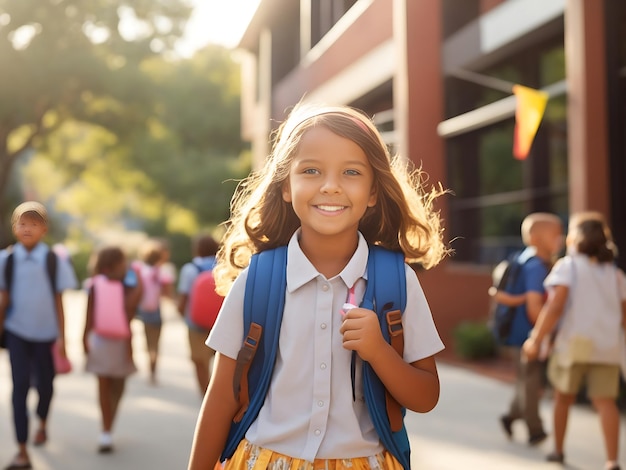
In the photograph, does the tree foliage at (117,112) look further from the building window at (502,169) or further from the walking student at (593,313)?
the walking student at (593,313)

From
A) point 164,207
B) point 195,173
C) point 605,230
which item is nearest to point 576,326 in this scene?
point 605,230

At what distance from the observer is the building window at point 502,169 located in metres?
12.3

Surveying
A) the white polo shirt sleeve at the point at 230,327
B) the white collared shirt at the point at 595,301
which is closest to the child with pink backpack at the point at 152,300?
the white collared shirt at the point at 595,301

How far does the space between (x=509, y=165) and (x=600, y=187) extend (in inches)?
183

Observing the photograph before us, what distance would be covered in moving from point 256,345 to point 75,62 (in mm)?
30106

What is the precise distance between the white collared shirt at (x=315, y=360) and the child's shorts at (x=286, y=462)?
0.06 feet

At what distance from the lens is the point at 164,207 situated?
155 feet

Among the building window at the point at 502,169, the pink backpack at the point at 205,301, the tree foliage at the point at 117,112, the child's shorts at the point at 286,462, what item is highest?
the tree foliage at the point at 117,112

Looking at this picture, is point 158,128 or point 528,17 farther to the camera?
point 158,128

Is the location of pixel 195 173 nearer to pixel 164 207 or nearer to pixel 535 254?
pixel 164 207

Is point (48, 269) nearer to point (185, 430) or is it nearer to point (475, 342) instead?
point (185, 430)

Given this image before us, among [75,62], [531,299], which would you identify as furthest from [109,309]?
[75,62]

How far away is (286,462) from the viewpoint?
8.05 feet

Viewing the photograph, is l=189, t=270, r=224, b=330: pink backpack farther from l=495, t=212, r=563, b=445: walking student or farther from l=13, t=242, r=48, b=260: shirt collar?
l=495, t=212, r=563, b=445: walking student
